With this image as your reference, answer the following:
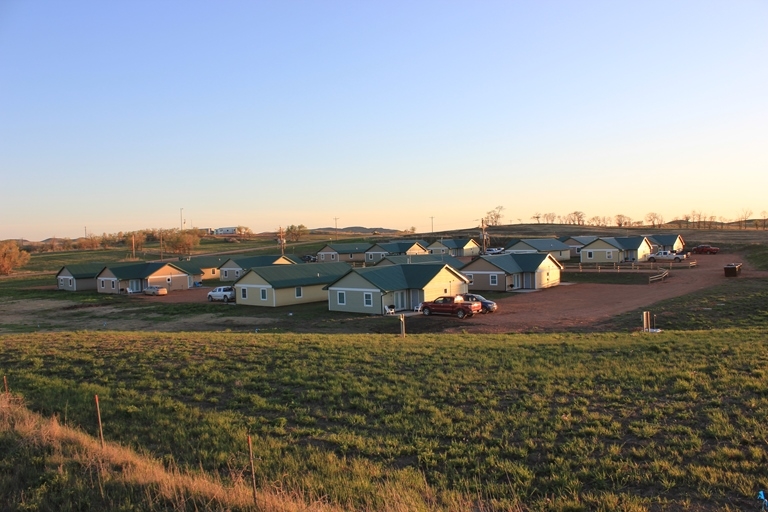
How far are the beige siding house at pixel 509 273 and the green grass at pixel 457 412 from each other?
33371mm

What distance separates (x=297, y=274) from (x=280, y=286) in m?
3.30

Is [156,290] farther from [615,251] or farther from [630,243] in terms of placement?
[630,243]

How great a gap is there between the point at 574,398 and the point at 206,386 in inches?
369

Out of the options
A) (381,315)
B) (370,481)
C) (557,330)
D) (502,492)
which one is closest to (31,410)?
(370,481)

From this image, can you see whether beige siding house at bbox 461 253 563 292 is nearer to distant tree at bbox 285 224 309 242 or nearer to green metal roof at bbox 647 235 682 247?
green metal roof at bbox 647 235 682 247

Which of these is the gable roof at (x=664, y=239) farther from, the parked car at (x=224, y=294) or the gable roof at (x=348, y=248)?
the parked car at (x=224, y=294)

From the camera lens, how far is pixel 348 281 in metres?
42.8

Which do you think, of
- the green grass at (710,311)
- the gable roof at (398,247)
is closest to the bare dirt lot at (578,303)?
the green grass at (710,311)

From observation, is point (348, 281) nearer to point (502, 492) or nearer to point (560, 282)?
point (560, 282)

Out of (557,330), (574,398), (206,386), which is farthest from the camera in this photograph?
(557,330)

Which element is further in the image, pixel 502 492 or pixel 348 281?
pixel 348 281

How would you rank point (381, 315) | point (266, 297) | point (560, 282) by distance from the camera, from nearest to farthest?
1. point (381, 315)
2. point (266, 297)
3. point (560, 282)

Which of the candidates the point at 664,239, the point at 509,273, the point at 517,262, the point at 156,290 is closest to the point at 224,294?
the point at 156,290

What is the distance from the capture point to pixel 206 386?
1445 centimetres
